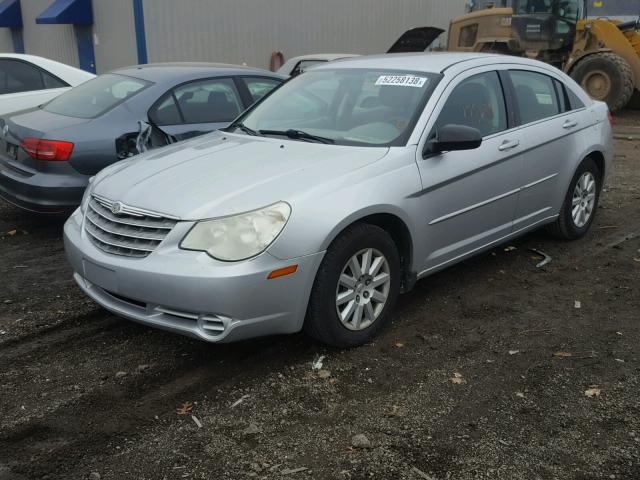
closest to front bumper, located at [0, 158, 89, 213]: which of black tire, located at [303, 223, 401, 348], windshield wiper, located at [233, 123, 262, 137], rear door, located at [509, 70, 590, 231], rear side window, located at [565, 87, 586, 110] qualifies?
windshield wiper, located at [233, 123, 262, 137]

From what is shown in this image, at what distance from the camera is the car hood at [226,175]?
371cm

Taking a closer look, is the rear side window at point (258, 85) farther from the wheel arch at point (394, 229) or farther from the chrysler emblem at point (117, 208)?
the chrysler emblem at point (117, 208)

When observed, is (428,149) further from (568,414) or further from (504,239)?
(568,414)

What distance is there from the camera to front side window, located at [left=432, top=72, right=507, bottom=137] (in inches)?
184

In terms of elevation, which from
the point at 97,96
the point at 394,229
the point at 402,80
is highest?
the point at 402,80

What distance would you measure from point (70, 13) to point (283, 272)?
16.5m

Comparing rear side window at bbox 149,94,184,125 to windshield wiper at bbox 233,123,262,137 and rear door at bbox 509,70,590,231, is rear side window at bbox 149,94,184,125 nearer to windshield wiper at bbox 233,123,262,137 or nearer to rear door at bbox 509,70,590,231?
windshield wiper at bbox 233,123,262,137

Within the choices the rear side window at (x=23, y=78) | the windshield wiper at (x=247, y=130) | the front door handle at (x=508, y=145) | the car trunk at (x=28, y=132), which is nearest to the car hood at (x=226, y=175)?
the windshield wiper at (x=247, y=130)

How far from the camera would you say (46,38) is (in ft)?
68.6

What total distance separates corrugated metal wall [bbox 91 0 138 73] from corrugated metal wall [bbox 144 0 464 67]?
59cm

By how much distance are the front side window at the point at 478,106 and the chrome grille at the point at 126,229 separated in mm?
1888

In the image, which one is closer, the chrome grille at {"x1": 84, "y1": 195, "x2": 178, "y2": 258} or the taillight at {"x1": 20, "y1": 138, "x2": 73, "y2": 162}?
the chrome grille at {"x1": 84, "y1": 195, "x2": 178, "y2": 258}

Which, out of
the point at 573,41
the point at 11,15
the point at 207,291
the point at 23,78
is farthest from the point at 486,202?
the point at 11,15

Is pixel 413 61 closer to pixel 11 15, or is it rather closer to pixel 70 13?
pixel 70 13
